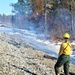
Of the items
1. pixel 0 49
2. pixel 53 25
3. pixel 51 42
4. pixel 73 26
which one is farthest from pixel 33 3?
pixel 0 49

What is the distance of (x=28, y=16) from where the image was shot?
2323 inches

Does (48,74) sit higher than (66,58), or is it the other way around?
(66,58)

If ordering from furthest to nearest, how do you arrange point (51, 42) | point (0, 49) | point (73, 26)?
point (73, 26) → point (51, 42) → point (0, 49)

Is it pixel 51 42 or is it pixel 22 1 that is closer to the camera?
pixel 51 42

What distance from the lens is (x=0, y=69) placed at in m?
13.0

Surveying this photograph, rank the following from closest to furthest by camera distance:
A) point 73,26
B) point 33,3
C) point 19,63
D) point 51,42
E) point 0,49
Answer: point 19,63
point 0,49
point 51,42
point 73,26
point 33,3

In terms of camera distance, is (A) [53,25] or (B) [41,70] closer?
(B) [41,70]

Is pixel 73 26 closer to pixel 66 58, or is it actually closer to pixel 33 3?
pixel 33 3

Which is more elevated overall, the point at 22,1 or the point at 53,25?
the point at 22,1

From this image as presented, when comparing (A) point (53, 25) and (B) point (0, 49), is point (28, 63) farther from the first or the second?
(A) point (53, 25)

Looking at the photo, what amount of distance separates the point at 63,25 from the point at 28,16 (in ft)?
46.6

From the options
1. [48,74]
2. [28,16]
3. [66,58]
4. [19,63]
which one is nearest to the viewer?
[66,58]

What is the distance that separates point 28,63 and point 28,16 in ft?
143

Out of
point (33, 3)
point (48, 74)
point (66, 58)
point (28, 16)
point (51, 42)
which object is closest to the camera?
point (66, 58)
